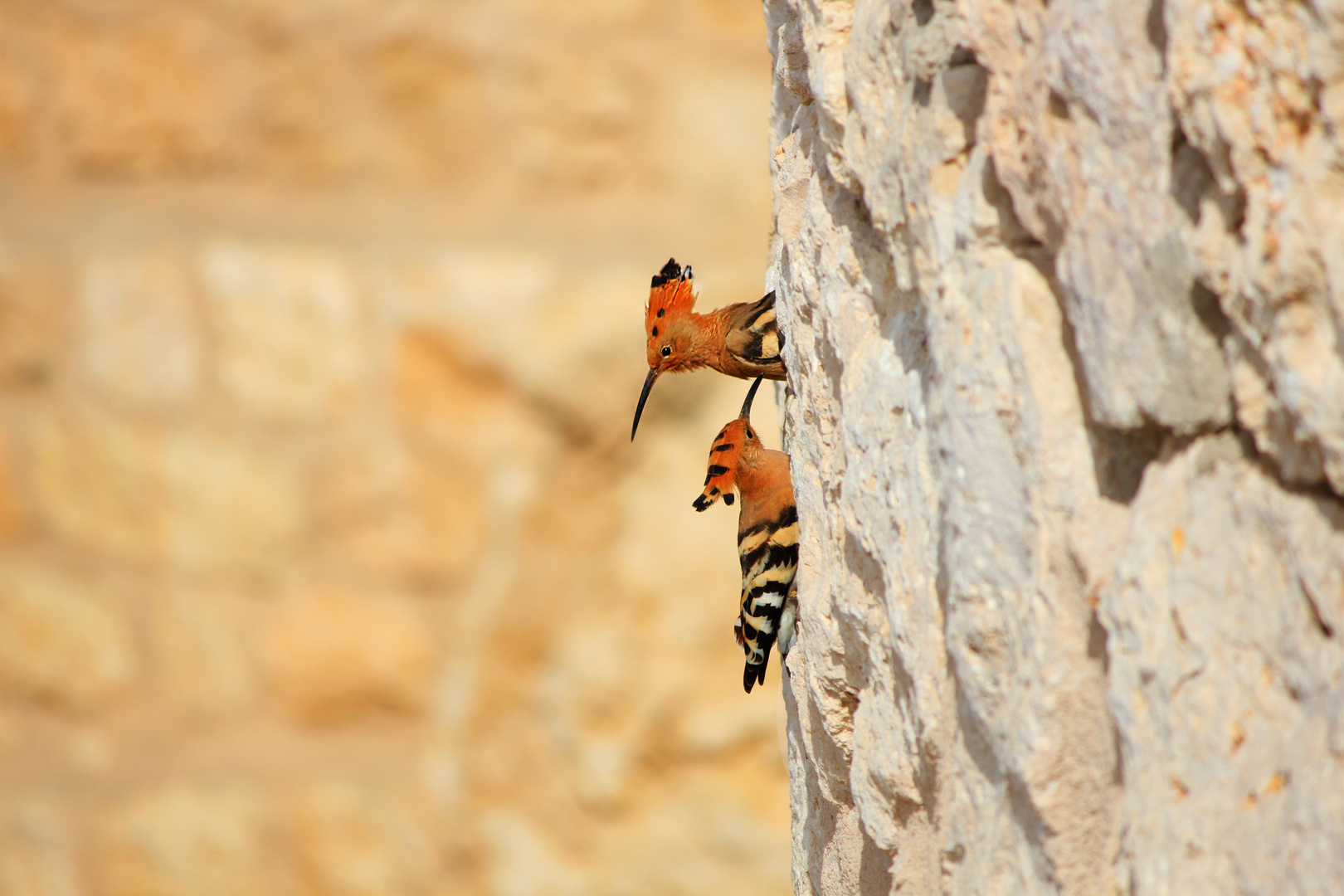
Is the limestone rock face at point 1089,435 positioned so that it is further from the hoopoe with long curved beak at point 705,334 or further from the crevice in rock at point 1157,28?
the hoopoe with long curved beak at point 705,334

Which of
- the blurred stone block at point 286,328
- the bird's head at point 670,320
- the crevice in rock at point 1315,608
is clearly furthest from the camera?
the blurred stone block at point 286,328

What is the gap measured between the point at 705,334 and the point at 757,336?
0.73 ft

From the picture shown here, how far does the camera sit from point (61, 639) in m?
3.16

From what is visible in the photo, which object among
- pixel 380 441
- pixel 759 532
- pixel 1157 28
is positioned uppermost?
pixel 380 441

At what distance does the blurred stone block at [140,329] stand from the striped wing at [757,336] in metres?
1.61

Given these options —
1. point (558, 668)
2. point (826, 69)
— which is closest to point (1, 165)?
point (558, 668)

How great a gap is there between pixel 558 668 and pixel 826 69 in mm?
2096

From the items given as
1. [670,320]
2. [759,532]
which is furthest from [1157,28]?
[670,320]

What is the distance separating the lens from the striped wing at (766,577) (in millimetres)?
1702

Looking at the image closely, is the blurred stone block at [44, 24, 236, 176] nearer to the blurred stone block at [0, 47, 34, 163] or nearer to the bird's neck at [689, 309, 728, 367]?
the blurred stone block at [0, 47, 34, 163]

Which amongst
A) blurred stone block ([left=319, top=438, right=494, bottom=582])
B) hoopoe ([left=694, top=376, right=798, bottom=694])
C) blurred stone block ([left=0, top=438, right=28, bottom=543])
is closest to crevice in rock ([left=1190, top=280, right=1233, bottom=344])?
hoopoe ([left=694, top=376, right=798, bottom=694])

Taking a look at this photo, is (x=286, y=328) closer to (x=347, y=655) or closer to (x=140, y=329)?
(x=140, y=329)

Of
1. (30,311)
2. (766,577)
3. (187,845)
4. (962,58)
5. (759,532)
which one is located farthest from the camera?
(187,845)

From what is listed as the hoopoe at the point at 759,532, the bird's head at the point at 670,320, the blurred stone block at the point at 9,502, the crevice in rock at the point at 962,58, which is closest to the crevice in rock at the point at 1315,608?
the crevice in rock at the point at 962,58
